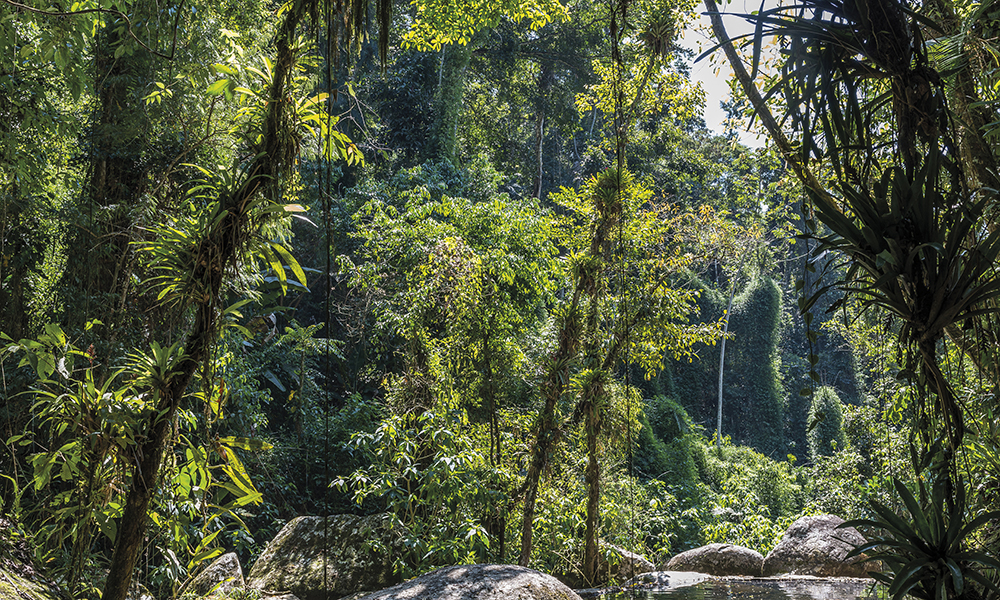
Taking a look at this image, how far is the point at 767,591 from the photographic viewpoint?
600 cm

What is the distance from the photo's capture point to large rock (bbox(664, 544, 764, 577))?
7742mm

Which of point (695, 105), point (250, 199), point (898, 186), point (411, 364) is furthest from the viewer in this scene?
point (411, 364)

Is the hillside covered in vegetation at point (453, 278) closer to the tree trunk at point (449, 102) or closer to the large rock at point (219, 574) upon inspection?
the tree trunk at point (449, 102)

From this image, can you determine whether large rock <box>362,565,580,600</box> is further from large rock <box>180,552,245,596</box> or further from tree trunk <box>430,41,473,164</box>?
tree trunk <box>430,41,473,164</box>

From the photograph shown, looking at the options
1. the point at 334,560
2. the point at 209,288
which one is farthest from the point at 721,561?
the point at 209,288

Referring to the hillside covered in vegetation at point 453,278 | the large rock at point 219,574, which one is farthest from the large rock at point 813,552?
the large rock at point 219,574

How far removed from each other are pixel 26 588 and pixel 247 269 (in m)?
1.16

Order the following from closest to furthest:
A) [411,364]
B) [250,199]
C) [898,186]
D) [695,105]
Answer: [250,199] → [898,186] → [695,105] → [411,364]

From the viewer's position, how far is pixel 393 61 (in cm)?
1427

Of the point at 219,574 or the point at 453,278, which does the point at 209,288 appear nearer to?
the point at 219,574

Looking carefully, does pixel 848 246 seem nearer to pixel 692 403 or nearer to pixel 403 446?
pixel 403 446

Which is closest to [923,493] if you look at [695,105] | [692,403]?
[695,105]

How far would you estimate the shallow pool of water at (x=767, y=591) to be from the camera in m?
5.47

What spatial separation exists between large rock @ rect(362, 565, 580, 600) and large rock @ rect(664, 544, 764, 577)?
16.6 feet
